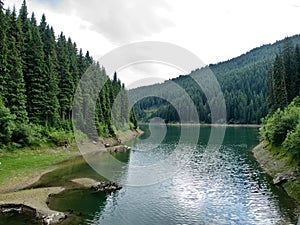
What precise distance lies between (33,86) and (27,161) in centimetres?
2009

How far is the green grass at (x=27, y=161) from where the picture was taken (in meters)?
41.1

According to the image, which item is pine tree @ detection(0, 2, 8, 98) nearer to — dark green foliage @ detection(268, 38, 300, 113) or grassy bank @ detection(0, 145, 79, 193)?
grassy bank @ detection(0, 145, 79, 193)

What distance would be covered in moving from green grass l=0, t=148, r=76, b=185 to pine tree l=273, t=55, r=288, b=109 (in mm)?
52793

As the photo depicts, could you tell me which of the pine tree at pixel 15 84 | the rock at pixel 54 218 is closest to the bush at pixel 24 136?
the pine tree at pixel 15 84

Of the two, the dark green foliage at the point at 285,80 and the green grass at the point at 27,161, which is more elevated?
the dark green foliage at the point at 285,80

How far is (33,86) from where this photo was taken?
62844 mm

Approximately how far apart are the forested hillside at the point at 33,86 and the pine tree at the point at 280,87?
45.8 m

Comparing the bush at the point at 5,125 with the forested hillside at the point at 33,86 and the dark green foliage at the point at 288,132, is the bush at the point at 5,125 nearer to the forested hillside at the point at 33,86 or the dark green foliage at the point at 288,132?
the forested hillside at the point at 33,86

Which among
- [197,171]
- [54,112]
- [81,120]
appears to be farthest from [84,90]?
[197,171]

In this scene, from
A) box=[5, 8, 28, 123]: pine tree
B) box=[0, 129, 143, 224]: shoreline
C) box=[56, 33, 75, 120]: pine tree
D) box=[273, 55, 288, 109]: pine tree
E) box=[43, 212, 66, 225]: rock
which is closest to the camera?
box=[43, 212, 66, 225]: rock

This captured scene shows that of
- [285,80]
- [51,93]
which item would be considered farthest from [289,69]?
[51,93]

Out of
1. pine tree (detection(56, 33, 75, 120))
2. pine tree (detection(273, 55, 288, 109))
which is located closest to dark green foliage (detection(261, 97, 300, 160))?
pine tree (detection(273, 55, 288, 109))

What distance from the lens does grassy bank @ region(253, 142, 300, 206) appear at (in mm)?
34438

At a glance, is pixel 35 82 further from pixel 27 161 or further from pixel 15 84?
pixel 27 161
